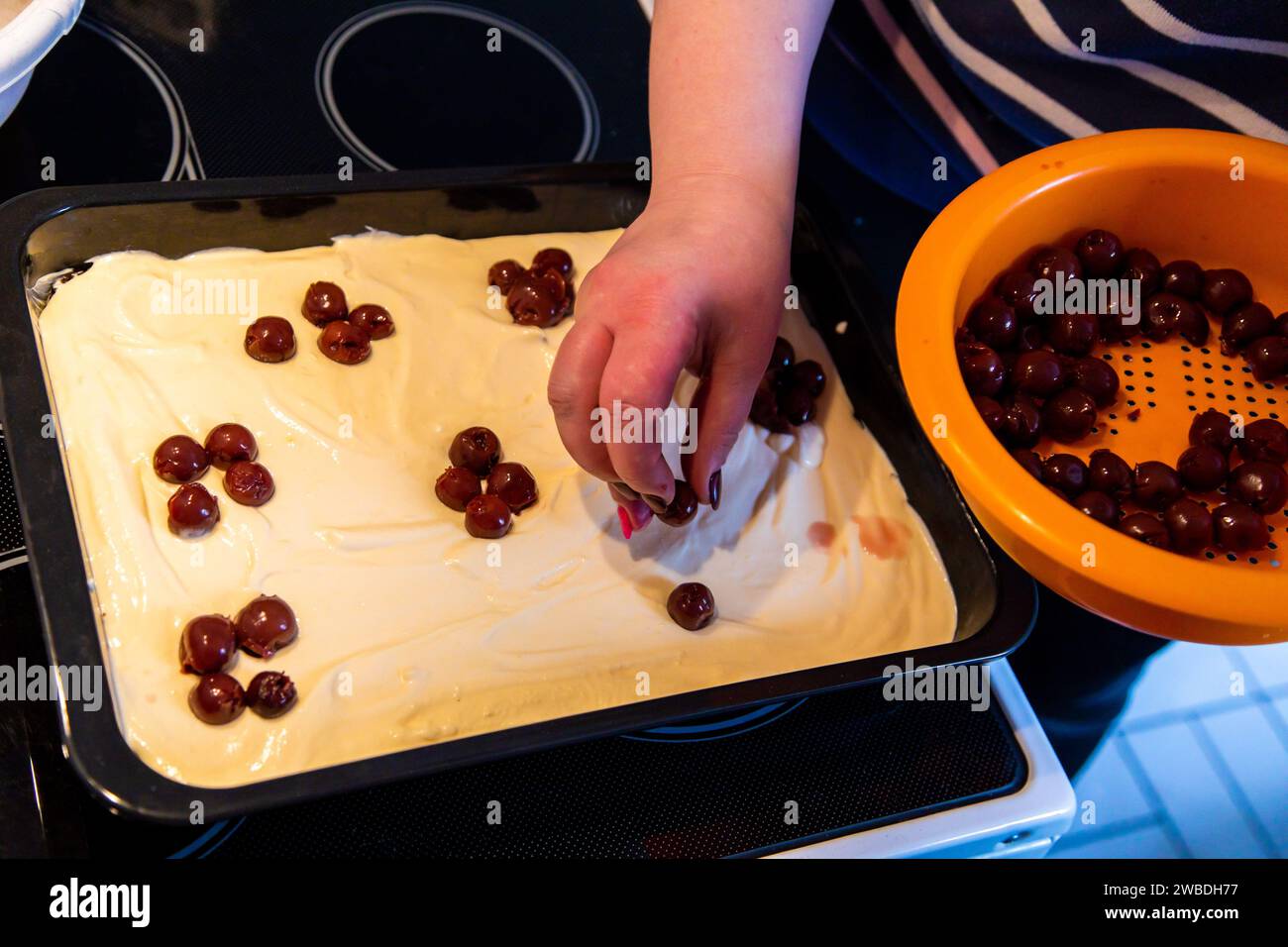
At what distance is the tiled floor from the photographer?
1330mm

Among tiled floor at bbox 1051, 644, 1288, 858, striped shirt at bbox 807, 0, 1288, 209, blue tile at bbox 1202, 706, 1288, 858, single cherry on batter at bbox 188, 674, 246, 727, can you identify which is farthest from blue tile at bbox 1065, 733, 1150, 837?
single cherry on batter at bbox 188, 674, 246, 727

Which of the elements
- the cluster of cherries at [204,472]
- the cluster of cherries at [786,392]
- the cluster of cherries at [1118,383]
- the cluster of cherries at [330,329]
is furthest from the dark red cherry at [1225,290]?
the cluster of cherries at [204,472]

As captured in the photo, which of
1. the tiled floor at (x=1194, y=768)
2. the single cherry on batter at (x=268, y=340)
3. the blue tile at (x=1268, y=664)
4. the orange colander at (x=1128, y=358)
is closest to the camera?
the orange colander at (x=1128, y=358)

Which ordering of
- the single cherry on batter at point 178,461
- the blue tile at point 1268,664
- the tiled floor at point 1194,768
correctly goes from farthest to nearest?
the blue tile at point 1268,664
the tiled floor at point 1194,768
the single cherry on batter at point 178,461

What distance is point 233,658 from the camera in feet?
3.39

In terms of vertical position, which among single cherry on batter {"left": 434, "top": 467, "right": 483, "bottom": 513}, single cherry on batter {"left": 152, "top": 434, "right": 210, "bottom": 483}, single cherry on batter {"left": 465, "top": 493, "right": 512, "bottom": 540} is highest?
single cherry on batter {"left": 152, "top": 434, "right": 210, "bottom": 483}

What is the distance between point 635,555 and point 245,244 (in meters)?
0.61

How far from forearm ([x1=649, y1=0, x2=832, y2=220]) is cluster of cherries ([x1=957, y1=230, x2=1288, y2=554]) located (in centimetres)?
27

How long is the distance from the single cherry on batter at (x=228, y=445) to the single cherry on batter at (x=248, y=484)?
0.04 ft

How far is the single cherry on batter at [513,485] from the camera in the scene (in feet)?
3.90

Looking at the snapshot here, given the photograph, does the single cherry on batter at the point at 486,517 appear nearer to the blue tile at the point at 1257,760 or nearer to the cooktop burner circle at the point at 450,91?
the cooktop burner circle at the point at 450,91

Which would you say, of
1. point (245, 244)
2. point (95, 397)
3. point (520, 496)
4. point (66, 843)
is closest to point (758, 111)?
point (520, 496)

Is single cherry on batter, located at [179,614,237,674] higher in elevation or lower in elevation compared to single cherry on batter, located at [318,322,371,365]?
lower

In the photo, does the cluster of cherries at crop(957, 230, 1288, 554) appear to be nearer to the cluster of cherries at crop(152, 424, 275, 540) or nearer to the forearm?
the forearm
